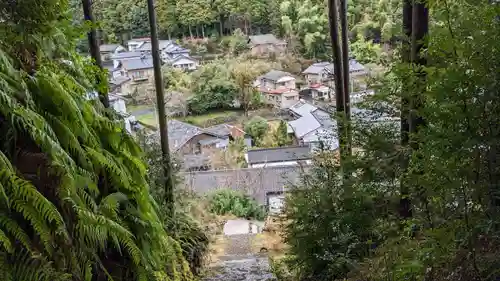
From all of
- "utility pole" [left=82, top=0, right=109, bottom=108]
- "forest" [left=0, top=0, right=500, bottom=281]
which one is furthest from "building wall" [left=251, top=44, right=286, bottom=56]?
"utility pole" [left=82, top=0, right=109, bottom=108]

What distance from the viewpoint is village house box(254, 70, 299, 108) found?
992 centimetres

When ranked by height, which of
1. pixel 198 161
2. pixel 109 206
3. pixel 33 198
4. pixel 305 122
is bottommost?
pixel 198 161

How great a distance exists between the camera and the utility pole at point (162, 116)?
601 cm

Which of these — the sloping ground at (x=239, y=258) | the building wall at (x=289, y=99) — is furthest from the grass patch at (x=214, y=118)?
the sloping ground at (x=239, y=258)

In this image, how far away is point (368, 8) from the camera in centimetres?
770

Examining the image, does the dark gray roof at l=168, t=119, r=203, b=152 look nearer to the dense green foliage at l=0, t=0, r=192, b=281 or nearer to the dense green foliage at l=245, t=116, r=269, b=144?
the dense green foliage at l=245, t=116, r=269, b=144

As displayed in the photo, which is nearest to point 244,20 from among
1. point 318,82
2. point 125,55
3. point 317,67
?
point 317,67

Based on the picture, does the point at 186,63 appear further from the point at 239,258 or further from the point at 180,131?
the point at 239,258

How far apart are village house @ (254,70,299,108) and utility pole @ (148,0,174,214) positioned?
3.92 meters

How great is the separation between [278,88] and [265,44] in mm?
1095

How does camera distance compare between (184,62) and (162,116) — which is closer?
(162,116)

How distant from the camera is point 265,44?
1029 cm

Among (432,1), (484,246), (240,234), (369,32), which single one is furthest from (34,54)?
(240,234)

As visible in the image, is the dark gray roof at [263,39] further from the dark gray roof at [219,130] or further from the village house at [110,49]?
the village house at [110,49]
